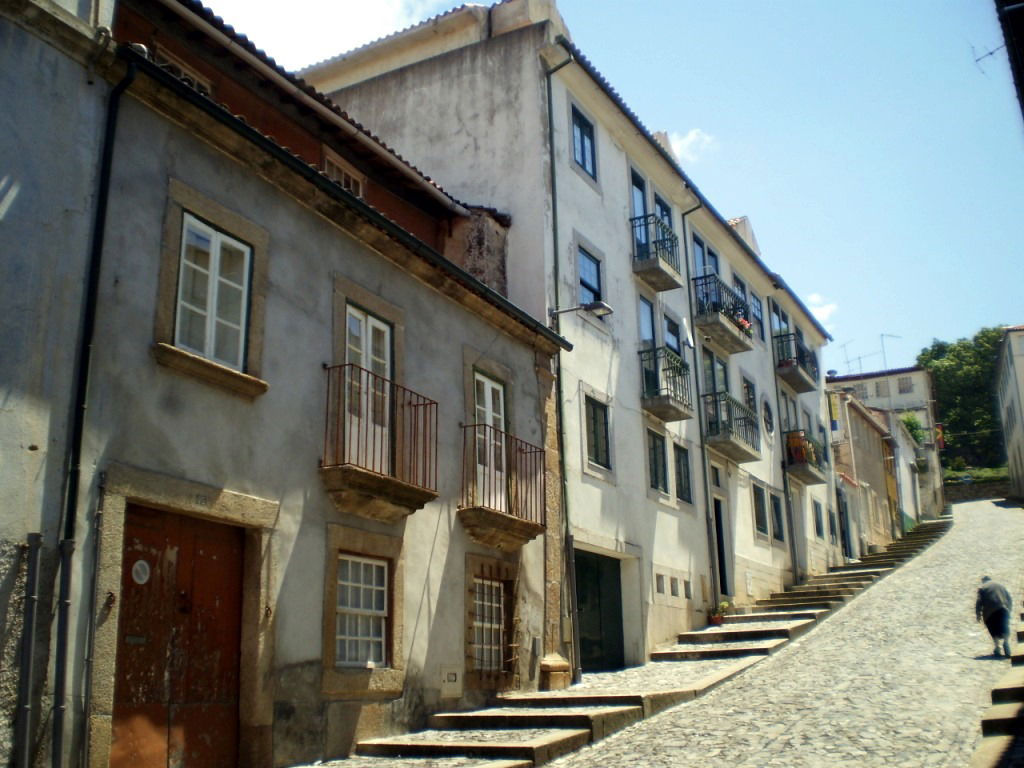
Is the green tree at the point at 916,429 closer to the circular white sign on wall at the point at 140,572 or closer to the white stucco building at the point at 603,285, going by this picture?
the white stucco building at the point at 603,285

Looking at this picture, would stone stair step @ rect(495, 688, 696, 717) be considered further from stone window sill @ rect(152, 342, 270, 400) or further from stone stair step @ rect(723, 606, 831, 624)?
stone stair step @ rect(723, 606, 831, 624)

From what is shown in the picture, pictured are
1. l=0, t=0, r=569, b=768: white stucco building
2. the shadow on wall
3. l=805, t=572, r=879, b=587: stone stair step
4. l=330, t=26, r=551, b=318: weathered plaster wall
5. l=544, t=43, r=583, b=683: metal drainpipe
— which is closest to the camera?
l=0, t=0, r=569, b=768: white stucco building

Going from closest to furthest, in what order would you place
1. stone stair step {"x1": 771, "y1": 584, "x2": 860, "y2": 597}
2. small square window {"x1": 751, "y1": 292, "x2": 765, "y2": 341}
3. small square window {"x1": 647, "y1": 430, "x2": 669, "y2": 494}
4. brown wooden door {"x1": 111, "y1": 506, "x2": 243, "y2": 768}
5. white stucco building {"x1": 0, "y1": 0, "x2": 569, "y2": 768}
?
white stucco building {"x1": 0, "y1": 0, "x2": 569, "y2": 768} → brown wooden door {"x1": 111, "y1": 506, "x2": 243, "y2": 768} → small square window {"x1": 647, "y1": 430, "x2": 669, "y2": 494} → stone stair step {"x1": 771, "y1": 584, "x2": 860, "y2": 597} → small square window {"x1": 751, "y1": 292, "x2": 765, "y2": 341}

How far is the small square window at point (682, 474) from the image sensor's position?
21.0 metres

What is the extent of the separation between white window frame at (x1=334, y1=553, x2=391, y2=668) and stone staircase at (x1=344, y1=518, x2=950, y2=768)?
0.81 metres

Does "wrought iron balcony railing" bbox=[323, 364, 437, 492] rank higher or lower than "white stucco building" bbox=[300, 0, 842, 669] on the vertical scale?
lower

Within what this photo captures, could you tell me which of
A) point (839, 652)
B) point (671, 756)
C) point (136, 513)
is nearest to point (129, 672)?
point (136, 513)

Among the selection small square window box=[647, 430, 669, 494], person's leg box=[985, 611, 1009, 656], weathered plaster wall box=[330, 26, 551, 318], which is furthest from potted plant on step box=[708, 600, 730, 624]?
weathered plaster wall box=[330, 26, 551, 318]

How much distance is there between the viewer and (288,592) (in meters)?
9.98

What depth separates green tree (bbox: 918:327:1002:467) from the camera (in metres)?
69.0

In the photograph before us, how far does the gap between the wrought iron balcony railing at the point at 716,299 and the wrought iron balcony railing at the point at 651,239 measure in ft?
7.59

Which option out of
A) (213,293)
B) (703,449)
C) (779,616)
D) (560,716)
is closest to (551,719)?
(560,716)

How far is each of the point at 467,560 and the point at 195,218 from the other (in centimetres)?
544

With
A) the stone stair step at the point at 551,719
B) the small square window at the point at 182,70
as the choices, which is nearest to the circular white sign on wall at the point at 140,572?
the stone stair step at the point at 551,719
